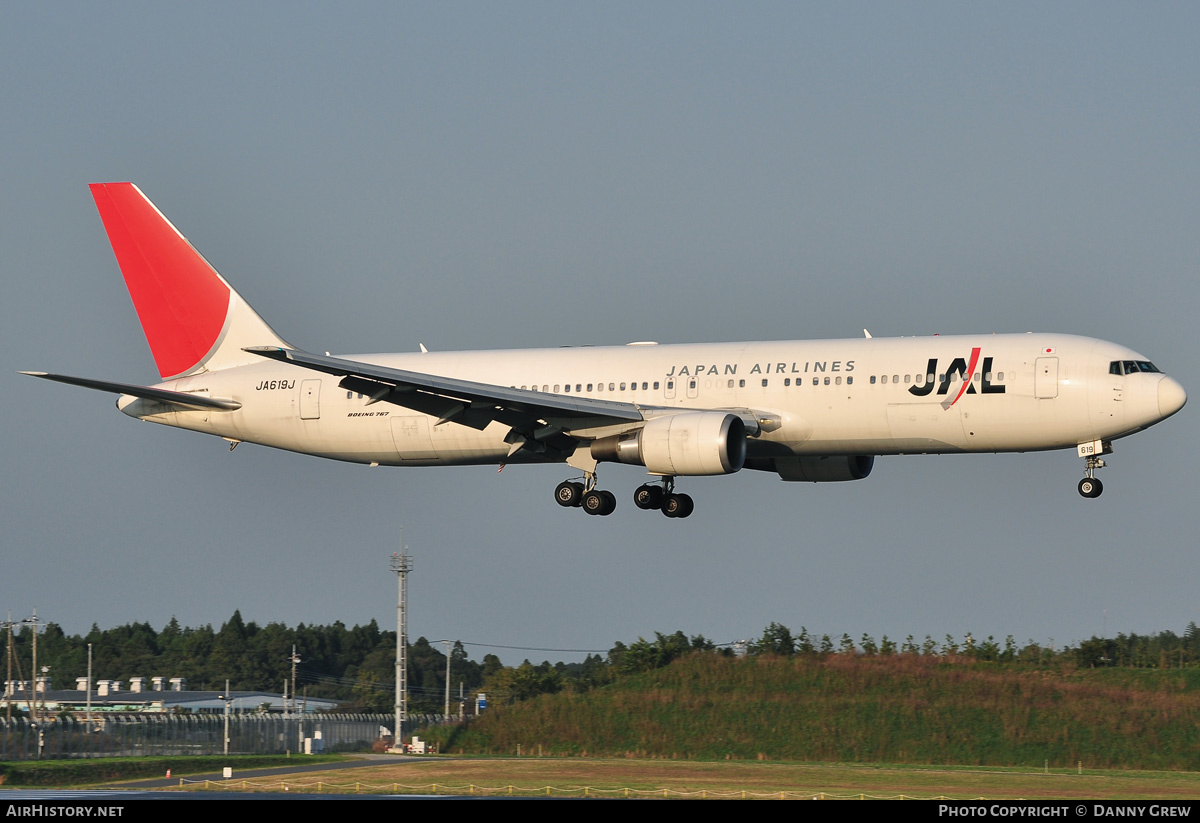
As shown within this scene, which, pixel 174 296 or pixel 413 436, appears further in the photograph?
pixel 174 296

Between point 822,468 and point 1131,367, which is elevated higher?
point 1131,367

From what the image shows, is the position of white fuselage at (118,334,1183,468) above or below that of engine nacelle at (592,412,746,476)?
above

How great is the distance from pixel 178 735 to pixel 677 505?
3487 centimetres

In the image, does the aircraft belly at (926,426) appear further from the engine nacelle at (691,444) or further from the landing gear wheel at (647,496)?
the landing gear wheel at (647,496)

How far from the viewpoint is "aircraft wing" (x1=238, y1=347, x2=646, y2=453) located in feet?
145

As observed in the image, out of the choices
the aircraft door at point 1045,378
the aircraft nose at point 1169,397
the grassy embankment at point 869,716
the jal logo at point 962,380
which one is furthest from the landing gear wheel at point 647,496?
the grassy embankment at point 869,716

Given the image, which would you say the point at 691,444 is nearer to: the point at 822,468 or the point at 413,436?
the point at 822,468

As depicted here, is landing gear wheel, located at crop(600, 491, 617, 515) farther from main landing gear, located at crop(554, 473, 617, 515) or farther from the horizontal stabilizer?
the horizontal stabilizer

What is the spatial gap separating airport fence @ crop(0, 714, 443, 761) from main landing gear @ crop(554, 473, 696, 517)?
30463mm

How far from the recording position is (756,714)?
69.3 m

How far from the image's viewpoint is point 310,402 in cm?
5134

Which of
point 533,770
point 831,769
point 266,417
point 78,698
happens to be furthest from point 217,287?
point 78,698

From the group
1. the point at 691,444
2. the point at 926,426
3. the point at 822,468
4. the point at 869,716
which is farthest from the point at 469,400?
the point at 869,716

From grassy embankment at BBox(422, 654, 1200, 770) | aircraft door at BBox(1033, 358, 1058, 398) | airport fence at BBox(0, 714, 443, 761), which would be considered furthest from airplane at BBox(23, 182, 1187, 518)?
airport fence at BBox(0, 714, 443, 761)
